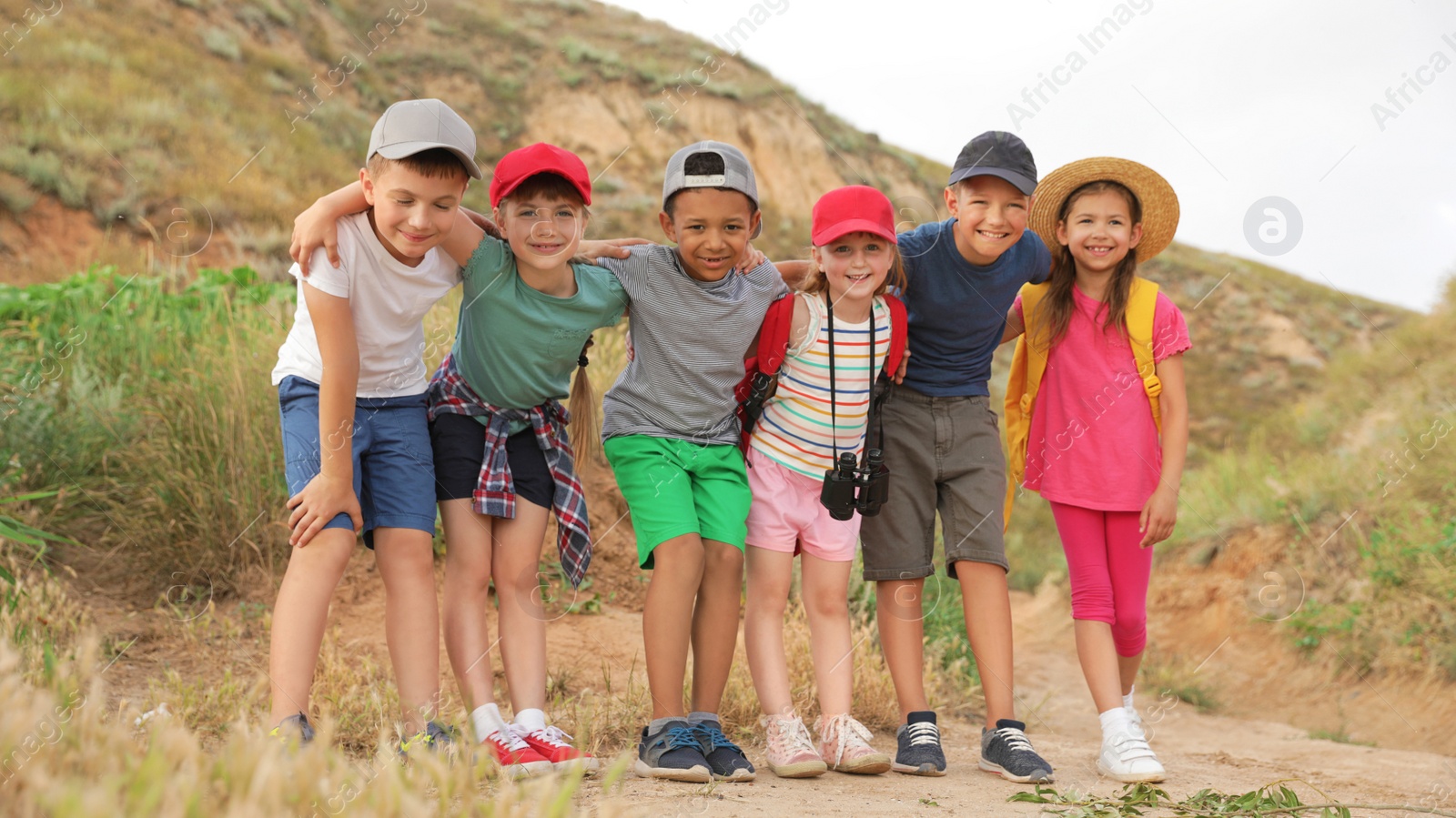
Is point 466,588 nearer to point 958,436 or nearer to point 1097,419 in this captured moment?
point 958,436

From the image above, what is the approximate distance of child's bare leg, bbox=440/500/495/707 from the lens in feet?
11.2

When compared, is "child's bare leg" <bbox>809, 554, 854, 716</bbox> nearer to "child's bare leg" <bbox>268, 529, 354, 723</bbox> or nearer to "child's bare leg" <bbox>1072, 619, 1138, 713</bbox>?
"child's bare leg" <bbox>1072, 619, 1138, 713</bbox>

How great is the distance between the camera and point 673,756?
3.14m

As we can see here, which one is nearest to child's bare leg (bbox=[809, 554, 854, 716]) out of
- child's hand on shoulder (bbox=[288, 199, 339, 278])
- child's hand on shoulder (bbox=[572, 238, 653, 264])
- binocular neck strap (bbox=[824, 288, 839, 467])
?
binocular neck strap (bbox=[824, 288, 839, 467])

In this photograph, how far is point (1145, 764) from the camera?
11.8 feet

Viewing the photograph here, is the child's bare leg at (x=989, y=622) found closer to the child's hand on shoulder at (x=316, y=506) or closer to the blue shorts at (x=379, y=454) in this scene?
the blue shorts at (x=379, y=454)

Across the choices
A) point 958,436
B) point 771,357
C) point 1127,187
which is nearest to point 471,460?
point 771,357

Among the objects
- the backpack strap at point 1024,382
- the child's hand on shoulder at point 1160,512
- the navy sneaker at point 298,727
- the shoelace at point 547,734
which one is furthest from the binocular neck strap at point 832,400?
the navy sneaker at point 298,727

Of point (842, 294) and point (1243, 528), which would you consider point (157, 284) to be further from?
point (1243, 528)

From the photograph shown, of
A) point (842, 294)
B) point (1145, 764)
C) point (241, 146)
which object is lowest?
point (1145, 764)

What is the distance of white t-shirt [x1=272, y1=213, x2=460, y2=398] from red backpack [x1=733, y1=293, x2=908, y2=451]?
1.01 metres

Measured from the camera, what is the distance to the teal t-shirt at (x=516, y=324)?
11.2 ft

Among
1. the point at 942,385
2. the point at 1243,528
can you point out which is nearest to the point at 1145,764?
the point at 942,385

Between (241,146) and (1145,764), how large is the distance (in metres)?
15.8
